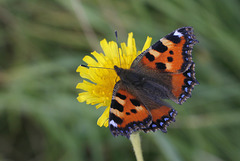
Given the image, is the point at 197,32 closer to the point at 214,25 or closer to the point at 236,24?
the point at 214,25

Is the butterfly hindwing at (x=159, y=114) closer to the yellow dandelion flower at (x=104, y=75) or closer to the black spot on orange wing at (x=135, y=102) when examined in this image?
the black spot on orange wing at (x=135, y=102)

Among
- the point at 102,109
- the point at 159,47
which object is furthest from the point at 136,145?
the point at 102,109

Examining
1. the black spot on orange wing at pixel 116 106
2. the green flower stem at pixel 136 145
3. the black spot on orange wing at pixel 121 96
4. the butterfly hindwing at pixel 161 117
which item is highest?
the black spot on orange wing at pixel 121 96

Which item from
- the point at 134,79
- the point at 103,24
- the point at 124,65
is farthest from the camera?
the point at 103,24

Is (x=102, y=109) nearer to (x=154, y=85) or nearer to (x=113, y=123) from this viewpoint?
(x=154, y=85)

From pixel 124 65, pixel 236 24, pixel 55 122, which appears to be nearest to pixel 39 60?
pixel 55 122

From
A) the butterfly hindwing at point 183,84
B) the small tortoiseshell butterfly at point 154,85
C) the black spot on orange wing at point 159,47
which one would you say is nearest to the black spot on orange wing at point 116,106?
the small tortoiseshell butterfly at point 154,85
